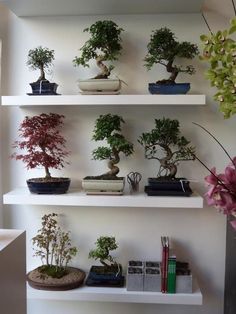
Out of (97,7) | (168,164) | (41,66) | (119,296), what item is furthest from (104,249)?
(97,7)

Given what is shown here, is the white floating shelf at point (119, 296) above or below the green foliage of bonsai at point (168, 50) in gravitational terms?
below

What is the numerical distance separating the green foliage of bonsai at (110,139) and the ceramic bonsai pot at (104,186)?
51 millimetres

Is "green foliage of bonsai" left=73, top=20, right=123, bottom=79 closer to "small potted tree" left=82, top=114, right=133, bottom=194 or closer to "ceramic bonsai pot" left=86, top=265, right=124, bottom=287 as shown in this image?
"small potted tree" left=82, top=114, right=133, bottom=194

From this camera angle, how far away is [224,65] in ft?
2.68

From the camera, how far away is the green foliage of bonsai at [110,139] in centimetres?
179

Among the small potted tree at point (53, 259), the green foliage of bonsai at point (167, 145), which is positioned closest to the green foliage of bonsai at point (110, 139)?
the green foliage of bonsai at point (167, 145)

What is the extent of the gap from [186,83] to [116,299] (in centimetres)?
118

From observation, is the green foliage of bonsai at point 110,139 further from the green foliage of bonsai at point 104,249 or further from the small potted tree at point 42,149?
the green foliage of bonsai at point 104,249

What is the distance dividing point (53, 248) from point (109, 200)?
48cm

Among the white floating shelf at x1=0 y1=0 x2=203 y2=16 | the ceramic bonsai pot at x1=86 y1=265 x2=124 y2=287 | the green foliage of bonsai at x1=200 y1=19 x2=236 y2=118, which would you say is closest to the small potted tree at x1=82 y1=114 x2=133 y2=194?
the ceramic bonsai pot at x1=86 y1=265 x2=124 y2=287

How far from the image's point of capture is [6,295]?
120 centimetres

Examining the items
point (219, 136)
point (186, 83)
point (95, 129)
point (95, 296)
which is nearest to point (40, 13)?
point (95, 129)

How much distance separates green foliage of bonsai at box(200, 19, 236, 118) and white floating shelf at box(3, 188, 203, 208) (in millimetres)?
969

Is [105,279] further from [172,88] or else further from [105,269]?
A: [172,88]
